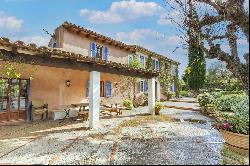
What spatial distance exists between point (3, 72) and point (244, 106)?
10887 millimetres

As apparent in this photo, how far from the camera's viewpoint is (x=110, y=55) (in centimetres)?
1988

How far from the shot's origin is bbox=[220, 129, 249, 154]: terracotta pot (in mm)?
6066

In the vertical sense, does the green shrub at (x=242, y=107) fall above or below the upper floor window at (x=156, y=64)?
below

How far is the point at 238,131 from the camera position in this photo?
20.9ft

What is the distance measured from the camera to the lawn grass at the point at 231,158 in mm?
5836

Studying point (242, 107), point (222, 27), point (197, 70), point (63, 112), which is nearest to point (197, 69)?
point (197, 70)

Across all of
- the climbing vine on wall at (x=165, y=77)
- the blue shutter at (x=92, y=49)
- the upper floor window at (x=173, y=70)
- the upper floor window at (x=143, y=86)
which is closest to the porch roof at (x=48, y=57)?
the blue shutter at (x=92, y=49)

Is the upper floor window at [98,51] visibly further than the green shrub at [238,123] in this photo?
Yes

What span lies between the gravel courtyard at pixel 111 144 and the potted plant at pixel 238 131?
1.99ft

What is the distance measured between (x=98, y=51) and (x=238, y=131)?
46.0 ft

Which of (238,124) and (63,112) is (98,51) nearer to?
(63,112)

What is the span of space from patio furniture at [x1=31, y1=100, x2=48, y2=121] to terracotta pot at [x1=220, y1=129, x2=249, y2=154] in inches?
394

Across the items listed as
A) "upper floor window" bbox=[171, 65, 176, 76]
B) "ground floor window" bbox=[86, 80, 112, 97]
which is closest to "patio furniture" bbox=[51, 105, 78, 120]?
"ground floor window" bbox=[86, 80, 112, 97]

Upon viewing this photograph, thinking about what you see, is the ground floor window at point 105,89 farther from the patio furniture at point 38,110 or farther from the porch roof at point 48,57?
the porch roof at point 48,57
